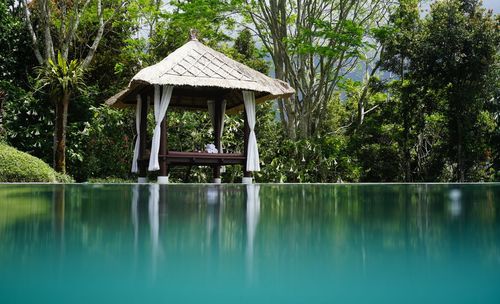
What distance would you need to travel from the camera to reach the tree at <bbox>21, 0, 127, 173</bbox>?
12.5 meters

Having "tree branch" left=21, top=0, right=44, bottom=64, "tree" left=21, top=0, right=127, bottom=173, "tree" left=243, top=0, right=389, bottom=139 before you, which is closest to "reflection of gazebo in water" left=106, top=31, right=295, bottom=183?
"tree" left=21, top=0, right=127, bottom=173

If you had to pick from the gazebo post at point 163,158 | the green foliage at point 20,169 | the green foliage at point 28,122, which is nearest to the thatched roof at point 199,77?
the gazebo post at point 163,158

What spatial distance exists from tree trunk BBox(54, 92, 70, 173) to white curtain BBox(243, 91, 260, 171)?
4934mm

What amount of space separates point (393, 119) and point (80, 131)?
8.70 m

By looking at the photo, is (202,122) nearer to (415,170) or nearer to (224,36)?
(224,36)

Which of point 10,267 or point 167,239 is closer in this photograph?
point 10,267

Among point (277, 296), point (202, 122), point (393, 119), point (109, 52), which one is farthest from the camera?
point (109, 52)

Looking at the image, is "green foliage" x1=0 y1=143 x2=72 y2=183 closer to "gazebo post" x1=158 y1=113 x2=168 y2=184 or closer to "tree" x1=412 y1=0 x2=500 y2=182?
"gazebo post" x1=158 y1=113 x2=168 y2=184

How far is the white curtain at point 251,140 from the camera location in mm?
9852

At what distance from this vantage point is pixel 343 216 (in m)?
2.54

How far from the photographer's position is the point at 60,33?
14.8 m

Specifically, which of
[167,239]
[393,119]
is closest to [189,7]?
[393,119]

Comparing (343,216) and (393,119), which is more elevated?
(393,119)

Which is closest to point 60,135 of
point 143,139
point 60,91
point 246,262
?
point 60,91
